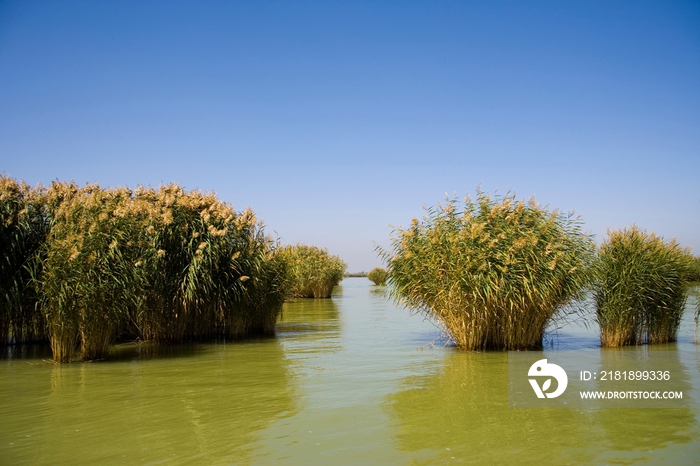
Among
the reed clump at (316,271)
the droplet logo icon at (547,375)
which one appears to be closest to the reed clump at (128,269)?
the droplet logo icon at (547,375)

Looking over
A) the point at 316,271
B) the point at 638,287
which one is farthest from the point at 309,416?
the point at 316,271

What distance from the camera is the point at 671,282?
14031 millimetres

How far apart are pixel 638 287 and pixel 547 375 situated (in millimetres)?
4450

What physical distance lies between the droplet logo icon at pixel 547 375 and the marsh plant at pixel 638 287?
2.85m

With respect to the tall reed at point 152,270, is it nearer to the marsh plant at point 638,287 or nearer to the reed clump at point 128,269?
the reed clump at point 128,269

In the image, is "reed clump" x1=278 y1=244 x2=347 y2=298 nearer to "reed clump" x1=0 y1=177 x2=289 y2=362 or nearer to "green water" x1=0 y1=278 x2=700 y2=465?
"reed clump" x1=0 y1=177 x2=289 y2=362

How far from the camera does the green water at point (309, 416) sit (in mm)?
6691

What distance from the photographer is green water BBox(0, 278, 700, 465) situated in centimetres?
669

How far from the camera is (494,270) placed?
1302 centimetres

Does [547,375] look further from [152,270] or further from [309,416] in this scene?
[152,270]

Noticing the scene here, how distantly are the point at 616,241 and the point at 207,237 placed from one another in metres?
10.2

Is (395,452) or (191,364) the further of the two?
(191,364)

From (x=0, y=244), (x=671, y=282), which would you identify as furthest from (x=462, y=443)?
(x=0, y=244)

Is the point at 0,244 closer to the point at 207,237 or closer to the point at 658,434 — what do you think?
the point at 207,237
